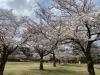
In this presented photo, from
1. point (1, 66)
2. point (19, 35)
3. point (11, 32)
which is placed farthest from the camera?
point (19, 35)

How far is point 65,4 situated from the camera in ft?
42.0

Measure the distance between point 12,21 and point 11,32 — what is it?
116 centimetres

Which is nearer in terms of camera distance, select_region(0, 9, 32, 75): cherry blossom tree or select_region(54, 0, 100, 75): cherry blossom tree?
select_region(54, 0, 100, 75): cherry blossom tree

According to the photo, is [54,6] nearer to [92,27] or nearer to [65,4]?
[65,4]

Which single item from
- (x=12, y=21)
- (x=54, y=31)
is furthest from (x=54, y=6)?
(x=12, y=21)

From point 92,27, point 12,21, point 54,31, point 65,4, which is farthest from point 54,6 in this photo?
point 12,21

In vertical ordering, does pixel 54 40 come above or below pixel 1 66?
above

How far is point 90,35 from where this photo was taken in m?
12.5

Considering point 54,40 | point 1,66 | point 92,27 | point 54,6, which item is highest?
point 54,6

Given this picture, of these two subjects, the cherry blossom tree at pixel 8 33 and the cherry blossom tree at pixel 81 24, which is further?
the cherry blossom tree at pixel 8 33

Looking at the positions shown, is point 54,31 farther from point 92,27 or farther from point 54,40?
point 92,27

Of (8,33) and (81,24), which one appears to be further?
(8,33)

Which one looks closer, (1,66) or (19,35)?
(1,66)

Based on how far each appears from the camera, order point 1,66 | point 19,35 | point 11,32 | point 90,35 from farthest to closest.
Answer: point 19,35 → point 11,32 → point 1,66 → point 90,35
